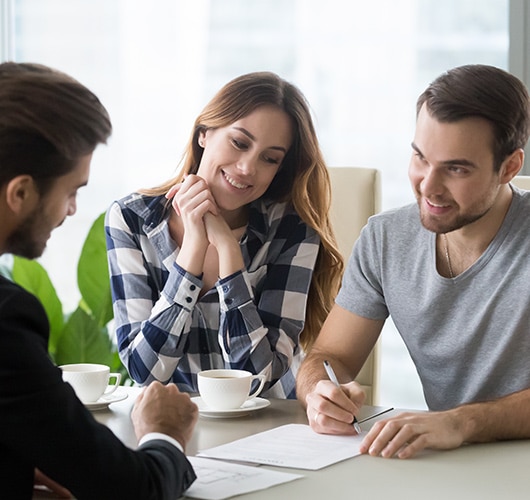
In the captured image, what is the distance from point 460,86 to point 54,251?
2491 mm

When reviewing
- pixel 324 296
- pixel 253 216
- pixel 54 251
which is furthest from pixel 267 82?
pixel 54 251

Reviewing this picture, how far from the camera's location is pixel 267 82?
2291 millimetres

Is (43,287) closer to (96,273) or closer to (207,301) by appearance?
(96,273)

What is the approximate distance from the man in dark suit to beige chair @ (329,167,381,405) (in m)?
1.24

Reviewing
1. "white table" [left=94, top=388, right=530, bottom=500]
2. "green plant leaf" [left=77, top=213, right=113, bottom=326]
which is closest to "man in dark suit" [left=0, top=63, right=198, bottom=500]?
"white table" [left=94, top=388, right=530, bottom=500]

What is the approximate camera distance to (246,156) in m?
2.21

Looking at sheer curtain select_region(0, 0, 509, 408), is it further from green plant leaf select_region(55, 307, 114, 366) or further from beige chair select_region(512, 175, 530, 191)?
beige chair select_region(512, 175, 530, 191)

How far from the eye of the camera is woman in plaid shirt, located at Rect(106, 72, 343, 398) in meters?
2.11

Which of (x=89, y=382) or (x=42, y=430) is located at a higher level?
(x=42, y=430)

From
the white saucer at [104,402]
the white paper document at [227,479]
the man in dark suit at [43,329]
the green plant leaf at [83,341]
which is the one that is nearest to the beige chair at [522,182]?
the white saucer at [104,402]

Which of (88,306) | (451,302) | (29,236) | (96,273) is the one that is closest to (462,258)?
(451,302)

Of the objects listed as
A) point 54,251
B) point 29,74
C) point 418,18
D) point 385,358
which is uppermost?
point 418,18

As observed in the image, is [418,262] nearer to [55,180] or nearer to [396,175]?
[55,180]

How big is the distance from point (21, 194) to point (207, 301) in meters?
1.10
